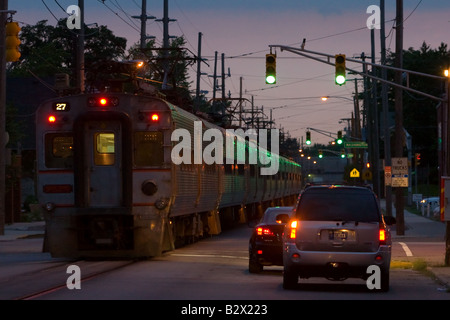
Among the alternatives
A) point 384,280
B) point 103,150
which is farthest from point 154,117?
point 384,280

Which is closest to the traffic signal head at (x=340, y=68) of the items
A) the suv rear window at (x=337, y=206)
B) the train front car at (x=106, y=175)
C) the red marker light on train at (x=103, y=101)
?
the train front car at (x=106, y=175)

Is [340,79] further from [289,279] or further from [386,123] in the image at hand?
[289,279]

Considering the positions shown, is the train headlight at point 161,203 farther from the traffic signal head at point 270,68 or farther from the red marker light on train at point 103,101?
the traffic signal head at point 270,68

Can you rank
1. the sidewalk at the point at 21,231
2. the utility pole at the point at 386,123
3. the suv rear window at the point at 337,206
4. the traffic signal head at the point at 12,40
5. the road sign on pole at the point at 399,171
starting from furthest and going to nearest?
the utility pole at the point at 386,123 < the road sign on pole at the point at 399,171 < the sidewalk at the point at 21,231 < the traffic signal head at the point at 12,40 < the suv rear window at the point at 337,206

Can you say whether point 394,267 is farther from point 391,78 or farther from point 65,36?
point 391,78

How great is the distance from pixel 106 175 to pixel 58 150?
132 cm

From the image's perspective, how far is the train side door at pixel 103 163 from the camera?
77.5 feet

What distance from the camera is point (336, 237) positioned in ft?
54.0

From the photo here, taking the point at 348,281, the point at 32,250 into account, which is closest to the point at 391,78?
the point at 32,250

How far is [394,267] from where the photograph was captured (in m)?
23.2

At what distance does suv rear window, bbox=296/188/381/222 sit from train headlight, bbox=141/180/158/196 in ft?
24.3

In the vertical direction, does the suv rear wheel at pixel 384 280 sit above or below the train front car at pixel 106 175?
below

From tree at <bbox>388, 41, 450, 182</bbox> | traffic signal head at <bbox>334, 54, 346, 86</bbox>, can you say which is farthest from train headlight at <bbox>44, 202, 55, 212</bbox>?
tree at <bbox>388, 41, 450, 182</bbox>

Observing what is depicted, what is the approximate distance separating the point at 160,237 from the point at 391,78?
88877 millimetres
